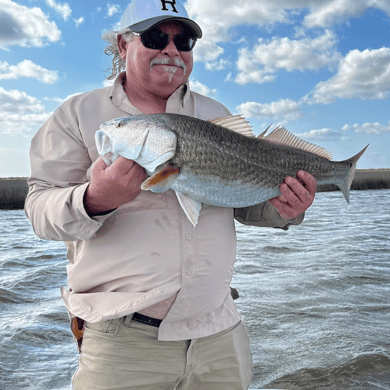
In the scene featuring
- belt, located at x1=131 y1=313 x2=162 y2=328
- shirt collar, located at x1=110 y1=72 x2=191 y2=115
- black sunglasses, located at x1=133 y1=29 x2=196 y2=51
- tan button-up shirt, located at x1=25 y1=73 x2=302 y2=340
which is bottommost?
belt, located at x1=131 y1=313 x2=162 y2=328

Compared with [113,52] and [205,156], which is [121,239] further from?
[113,52]

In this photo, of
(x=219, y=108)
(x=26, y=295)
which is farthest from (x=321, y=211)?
(x=219, y=108)

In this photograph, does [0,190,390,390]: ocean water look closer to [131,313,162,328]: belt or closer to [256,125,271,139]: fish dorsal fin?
[131,313,162,328]: belt

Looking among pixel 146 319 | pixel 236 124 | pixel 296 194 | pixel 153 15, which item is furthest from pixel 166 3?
pixel 146 319

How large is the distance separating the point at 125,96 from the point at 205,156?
72 centimetres

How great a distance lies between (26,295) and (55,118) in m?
6.94

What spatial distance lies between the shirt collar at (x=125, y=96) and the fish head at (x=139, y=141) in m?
0.35

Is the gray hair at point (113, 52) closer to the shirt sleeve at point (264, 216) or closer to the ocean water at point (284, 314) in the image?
the shirt sleeve at point (264, 216)

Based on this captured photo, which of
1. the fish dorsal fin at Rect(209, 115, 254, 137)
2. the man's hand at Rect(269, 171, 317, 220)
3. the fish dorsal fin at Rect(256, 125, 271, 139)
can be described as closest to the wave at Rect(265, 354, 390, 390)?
the man's hand at Rect(269, 171, 317, 220)

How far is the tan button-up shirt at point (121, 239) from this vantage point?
255cm

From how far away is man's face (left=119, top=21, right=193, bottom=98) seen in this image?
2.85 metres

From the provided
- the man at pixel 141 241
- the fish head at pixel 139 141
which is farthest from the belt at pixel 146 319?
the fish head at pixel 139 141

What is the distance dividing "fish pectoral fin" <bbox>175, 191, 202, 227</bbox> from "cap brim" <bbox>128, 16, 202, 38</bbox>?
1096mm

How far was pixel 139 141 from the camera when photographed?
96.4 inches
